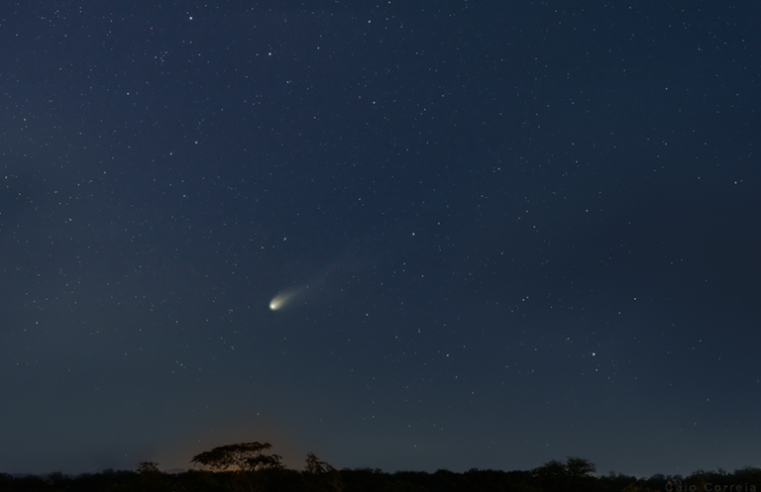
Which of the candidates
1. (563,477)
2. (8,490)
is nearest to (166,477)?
(8,490)

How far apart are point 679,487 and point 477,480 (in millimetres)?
13965

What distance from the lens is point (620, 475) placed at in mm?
58406

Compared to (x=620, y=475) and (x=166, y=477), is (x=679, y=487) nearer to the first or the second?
(x=620, y=475)

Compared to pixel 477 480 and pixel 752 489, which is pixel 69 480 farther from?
A: pixel 752 489

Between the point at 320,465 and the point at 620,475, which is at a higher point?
the point at 320,465

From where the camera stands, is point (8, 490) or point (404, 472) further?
point (404, 472)

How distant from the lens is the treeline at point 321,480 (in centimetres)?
3806

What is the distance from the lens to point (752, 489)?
3666cm

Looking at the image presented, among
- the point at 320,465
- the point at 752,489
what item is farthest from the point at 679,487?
the point at 320,465

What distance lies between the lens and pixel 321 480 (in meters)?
38.8

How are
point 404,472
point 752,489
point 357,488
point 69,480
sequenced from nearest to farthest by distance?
point 752,489 → point 357,488 → point 69,480 → point 404,472

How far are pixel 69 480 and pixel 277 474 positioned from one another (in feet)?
65.2

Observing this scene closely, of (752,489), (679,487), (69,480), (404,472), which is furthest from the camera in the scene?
(404,472)

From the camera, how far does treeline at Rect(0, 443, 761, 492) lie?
38062 millimetres
